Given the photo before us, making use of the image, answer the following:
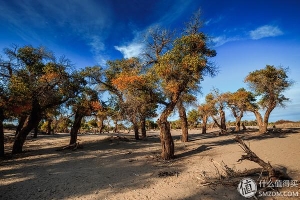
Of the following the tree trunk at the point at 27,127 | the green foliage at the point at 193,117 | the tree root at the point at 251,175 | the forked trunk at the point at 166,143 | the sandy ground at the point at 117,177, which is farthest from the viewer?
the green foliage at the point at 193,117

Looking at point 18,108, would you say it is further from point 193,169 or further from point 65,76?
point 193,169

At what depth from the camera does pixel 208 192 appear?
24.1ft

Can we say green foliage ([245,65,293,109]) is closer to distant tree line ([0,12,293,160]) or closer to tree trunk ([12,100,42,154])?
distant tree line ([0,12,293,160])

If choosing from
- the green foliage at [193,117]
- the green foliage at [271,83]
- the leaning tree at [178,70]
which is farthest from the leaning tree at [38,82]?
the green foliage at [193,117]

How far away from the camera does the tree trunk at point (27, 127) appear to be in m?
17.0

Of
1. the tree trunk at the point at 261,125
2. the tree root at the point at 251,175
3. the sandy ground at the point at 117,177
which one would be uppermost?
the tree trunk at the point at 261,125

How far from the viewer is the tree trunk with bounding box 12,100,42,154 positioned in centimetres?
1695

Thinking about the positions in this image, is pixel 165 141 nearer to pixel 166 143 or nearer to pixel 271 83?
pixel 166 143

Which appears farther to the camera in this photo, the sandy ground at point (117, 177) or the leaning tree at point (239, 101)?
the leaning tree at point (239, 101)

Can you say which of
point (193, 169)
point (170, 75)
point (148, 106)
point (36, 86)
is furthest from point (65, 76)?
point (193, 169)

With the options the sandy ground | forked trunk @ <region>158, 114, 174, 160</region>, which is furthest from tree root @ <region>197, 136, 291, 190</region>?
forked trunk @ <region>158, 114, 174, 160</region>

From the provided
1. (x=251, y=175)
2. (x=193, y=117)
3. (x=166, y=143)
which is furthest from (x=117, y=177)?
(x=193, y=117)

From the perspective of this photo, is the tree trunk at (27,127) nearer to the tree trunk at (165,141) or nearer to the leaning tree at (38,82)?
the leaning tree at (38,82)

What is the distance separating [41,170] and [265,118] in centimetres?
2846
